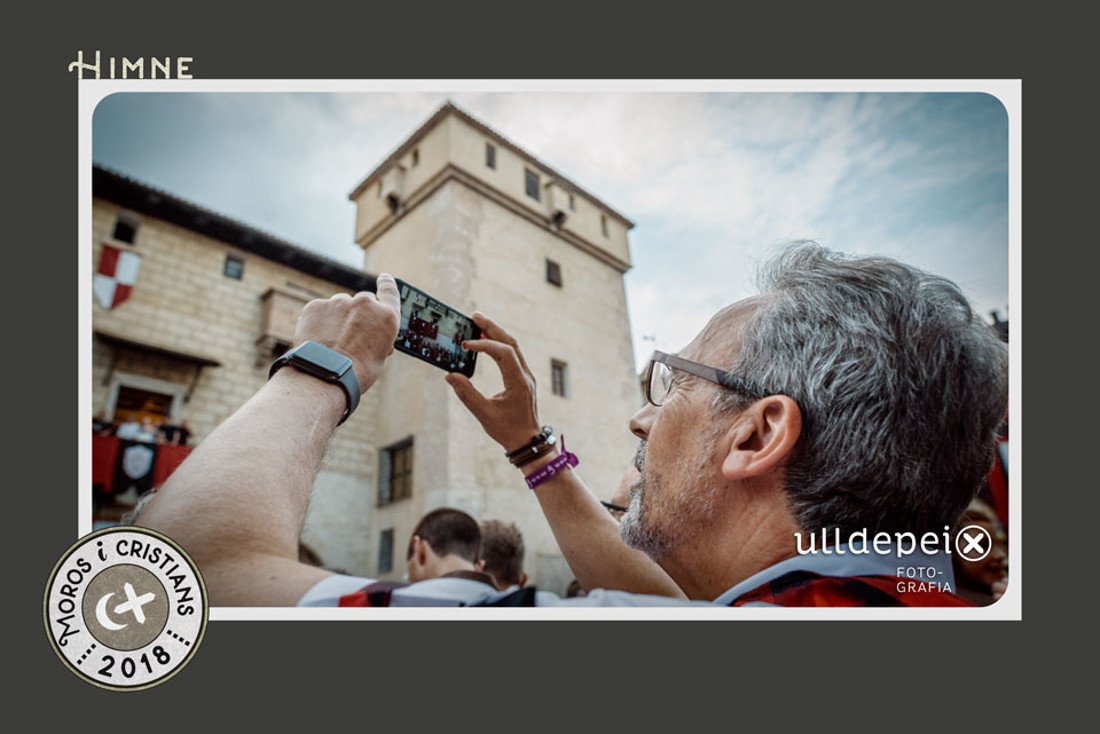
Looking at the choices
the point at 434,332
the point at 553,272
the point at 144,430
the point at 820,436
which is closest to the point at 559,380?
the point at 553,272

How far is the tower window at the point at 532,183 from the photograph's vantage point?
230cm

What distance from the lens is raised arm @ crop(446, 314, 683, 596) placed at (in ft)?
3.70

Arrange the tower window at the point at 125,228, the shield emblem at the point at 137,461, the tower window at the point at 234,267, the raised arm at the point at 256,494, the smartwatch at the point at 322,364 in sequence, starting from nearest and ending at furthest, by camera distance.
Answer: the raised arm at the point at 256,494 < the smartwatch at the point at 322,364 < the tower window at the point at 125,228 < the shield emblem at the point at 137,461 < the tower window at the point at 234,267

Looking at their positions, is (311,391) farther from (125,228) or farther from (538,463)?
(125,228)

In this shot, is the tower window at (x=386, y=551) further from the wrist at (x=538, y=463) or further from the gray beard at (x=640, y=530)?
the gray beard at (x=640, y=530)

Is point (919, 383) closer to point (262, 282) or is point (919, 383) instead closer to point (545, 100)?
point (545, 100)

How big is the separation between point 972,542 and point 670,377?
2.37 feet

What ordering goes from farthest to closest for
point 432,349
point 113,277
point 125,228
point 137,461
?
point 137,461, point 125,228, point 113,277, point 432,349

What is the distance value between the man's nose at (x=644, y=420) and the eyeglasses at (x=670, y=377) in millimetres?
13

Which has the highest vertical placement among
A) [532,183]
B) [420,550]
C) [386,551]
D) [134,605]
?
[532,183]

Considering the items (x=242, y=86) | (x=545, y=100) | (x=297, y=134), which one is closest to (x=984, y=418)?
(x=545, y=100)

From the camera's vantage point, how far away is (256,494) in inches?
23.3

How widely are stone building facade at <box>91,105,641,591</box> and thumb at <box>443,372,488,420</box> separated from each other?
30 cm
